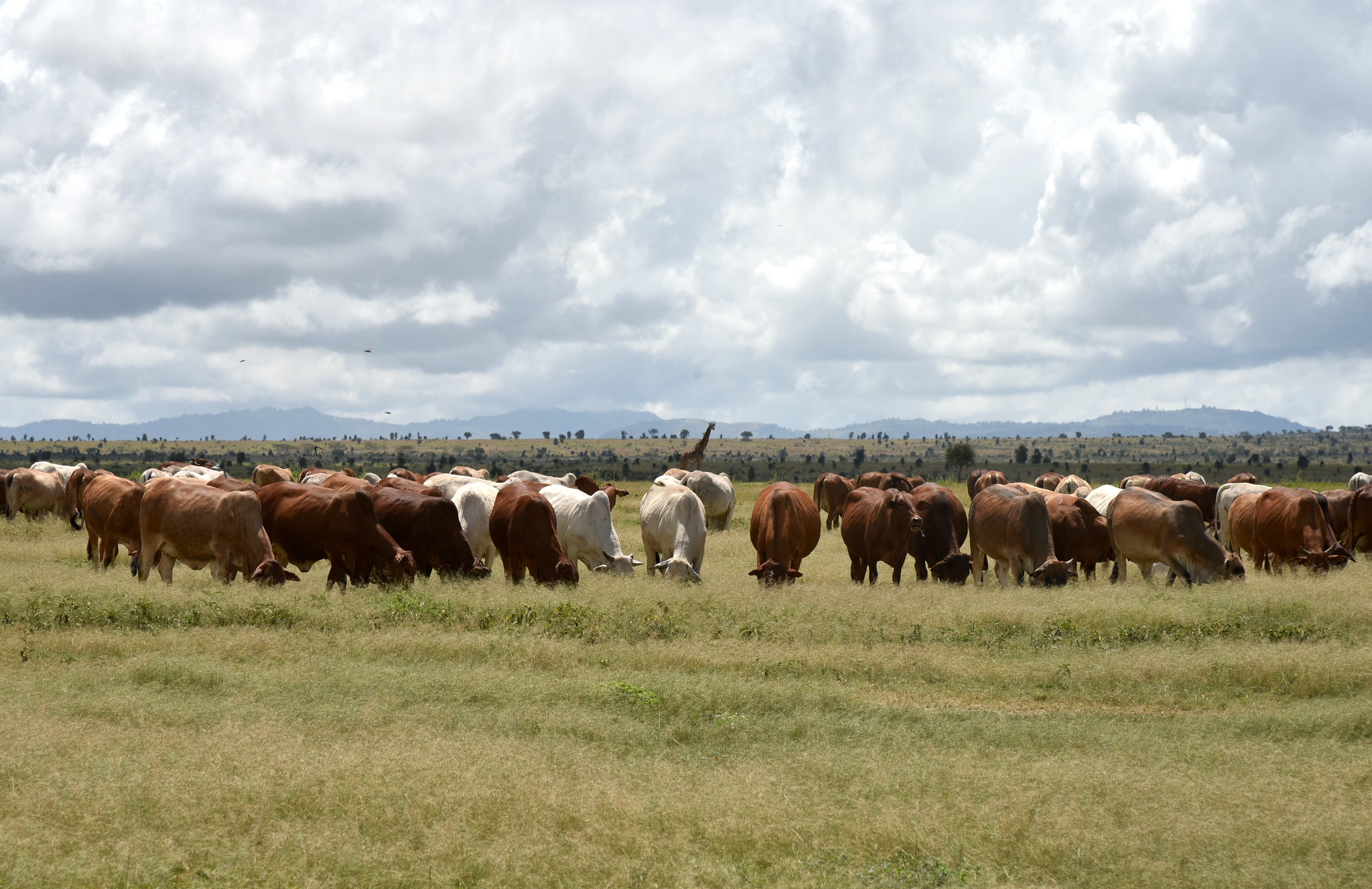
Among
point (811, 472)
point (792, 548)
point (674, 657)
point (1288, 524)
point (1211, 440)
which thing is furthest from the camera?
point (1211, 440)

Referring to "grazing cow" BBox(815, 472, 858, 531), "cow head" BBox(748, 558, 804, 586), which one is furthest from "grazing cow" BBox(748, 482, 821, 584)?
"grazing cow" BBox(815, 472, 858, 531)

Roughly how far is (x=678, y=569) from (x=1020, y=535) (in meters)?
6.40

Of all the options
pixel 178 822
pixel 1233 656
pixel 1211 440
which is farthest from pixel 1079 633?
pixel 1211 440

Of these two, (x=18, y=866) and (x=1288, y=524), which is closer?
(x=18, y=866)

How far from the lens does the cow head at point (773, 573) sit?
1969 cm

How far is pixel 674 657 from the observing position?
14352 mm

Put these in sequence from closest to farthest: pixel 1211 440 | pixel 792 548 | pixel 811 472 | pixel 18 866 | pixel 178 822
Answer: pixel 18 866
pixel 178 822
pixel 792 548
pixel 811 472
pixel 1211 440

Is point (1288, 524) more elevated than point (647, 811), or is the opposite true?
point (1288, 524)

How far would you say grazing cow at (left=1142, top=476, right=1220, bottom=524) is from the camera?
2934cm

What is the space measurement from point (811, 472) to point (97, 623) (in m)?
88.9

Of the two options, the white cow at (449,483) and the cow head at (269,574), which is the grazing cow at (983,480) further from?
the cow head at (269,574)

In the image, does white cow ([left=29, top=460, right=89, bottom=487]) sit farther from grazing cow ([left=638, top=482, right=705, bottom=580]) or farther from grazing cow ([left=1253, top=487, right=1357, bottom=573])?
grazing cow ([left=1253, top=487, right=1357, bottom=573])

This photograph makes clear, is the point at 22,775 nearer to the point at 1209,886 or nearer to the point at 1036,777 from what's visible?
the point at 1036,777

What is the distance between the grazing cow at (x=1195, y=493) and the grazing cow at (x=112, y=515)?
2322 cm
